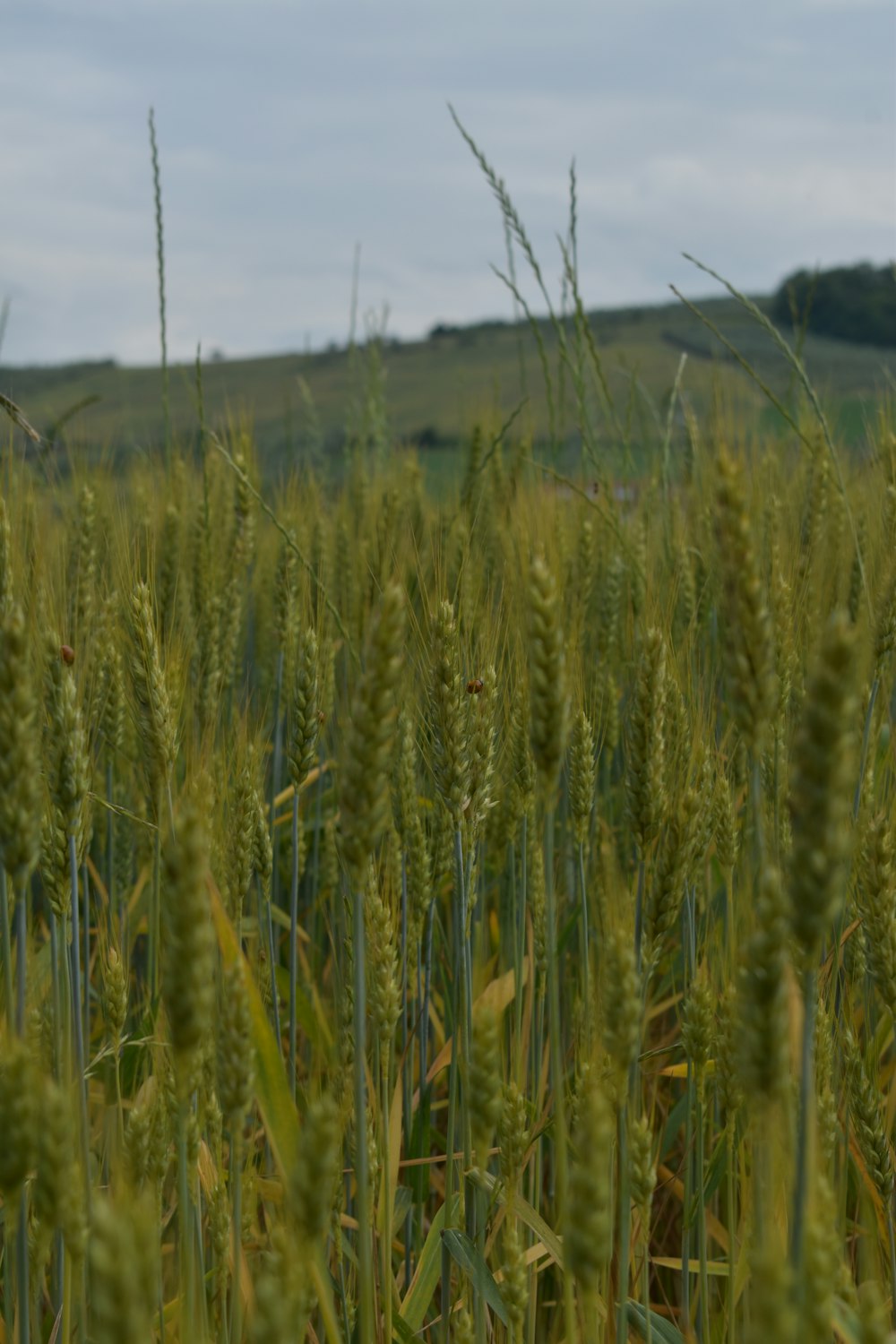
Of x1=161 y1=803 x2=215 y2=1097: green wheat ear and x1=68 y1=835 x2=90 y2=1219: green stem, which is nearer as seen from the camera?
x1=161 y1=803 x2=215 y2=1097: green wheat ear

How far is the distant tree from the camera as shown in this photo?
36.7 meters

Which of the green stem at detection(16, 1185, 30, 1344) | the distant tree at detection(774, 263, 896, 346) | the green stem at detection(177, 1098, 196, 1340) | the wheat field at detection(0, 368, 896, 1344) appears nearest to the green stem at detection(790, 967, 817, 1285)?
the wheat field at detection(0, 368, 896, 1344)

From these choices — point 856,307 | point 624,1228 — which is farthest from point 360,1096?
point 856,307

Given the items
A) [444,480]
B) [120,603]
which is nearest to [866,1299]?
[120,603]

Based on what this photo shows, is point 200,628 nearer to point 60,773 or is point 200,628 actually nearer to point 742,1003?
point 60,773

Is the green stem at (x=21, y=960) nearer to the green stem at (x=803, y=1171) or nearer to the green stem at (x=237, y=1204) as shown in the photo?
the green stem at (x=237, y=1204)

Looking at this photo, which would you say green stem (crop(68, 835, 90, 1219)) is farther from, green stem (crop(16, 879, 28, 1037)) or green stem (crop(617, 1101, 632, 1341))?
green stem (crop(617, 1101, 632, 1341))

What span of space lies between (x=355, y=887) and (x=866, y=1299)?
464 millimetres

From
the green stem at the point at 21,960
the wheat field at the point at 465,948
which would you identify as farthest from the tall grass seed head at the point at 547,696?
the green stem at the point at 21,960

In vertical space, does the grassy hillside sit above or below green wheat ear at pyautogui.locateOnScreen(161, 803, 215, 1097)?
above

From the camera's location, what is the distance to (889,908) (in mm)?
1270

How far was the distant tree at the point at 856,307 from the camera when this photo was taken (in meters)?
36.7

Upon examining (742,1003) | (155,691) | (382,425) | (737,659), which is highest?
(382,425)

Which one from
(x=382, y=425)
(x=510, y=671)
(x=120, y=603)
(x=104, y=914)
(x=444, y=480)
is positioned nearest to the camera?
(x=510, y=671)
